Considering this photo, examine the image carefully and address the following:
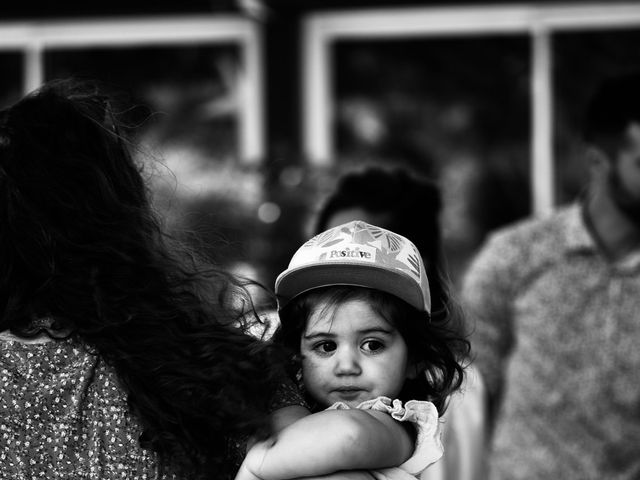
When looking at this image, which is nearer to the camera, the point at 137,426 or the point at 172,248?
the point at 137,426

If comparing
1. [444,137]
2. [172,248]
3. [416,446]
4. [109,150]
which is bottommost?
[444,137]

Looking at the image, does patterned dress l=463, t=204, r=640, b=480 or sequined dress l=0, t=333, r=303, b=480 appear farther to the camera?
patterned dress l=463, t=204, r=640, b=480

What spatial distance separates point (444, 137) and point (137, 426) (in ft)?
17.2

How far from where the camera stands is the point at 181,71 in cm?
737

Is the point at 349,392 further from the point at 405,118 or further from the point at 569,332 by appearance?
the point at 405,118

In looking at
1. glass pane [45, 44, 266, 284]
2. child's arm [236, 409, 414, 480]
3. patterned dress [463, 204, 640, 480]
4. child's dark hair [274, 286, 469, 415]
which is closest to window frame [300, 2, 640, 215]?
glass pane [45, 44, 266, 284]

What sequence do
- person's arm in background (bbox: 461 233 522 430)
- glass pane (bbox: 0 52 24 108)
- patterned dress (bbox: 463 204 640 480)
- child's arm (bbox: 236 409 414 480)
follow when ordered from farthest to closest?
glass pane (bbox: 0 52 24 108) → person's arm in background (bbox: 461 233 522 430) → patterned dress (bbox: 463 204 640 480) → child's arm (bbox: 236 409 414 480)

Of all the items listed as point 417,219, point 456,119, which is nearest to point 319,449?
point 417,219

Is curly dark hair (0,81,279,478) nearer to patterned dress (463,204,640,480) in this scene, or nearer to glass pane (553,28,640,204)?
patterned dress (463,204,640,480)

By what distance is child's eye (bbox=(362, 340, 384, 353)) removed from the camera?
90.7 inches

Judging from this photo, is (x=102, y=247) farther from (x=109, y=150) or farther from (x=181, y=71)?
(x=181, y=71)

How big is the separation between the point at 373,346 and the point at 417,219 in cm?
124

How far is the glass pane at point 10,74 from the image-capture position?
754 cm

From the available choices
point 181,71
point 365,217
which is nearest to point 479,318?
point 365,217
